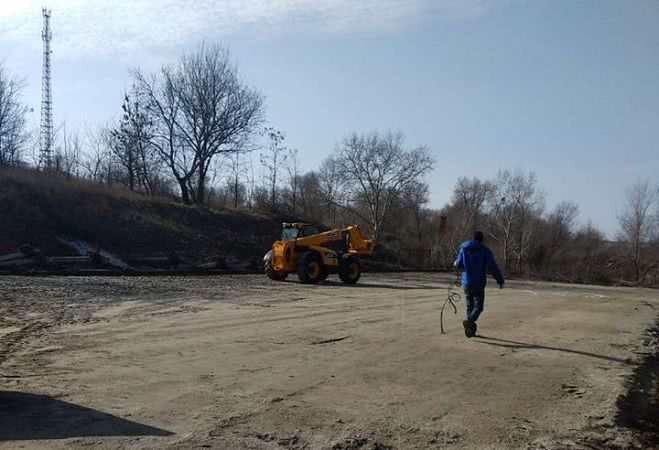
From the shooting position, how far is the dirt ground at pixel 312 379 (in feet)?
20.2

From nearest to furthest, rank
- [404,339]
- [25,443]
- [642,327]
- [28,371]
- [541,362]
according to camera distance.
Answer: [25,443] < [28,371] < [541,362] < [404,339] < [642,327]

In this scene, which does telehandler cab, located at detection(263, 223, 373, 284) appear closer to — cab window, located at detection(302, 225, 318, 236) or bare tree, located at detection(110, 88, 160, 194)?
cab window, located at detection(302, 225, 318, 236)

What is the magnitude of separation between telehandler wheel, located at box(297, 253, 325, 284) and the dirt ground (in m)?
11.9

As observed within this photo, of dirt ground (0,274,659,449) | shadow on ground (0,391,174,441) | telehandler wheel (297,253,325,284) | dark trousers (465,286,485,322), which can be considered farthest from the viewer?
telehandler wheel (297,253,325,284)

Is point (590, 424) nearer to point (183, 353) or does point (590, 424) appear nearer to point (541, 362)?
point (541, 362)

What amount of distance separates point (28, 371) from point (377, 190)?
74.0m

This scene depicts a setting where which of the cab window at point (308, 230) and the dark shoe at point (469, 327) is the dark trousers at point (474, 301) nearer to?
the dark shoe at point (469, 327)

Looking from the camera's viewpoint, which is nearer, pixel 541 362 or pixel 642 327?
pixel 541 362

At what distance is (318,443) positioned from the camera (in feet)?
19.3

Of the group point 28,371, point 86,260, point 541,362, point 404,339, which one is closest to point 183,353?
point 28,371

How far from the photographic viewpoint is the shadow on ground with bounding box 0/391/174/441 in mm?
5969

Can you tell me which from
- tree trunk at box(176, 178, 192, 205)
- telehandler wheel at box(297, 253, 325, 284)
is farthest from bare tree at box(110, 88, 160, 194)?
telehandler wheel at box(297, 253, 325, 284)

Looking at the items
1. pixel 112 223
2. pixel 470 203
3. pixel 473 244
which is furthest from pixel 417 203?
pixel 473 244

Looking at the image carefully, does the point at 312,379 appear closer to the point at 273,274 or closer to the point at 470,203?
the point at 273,274
